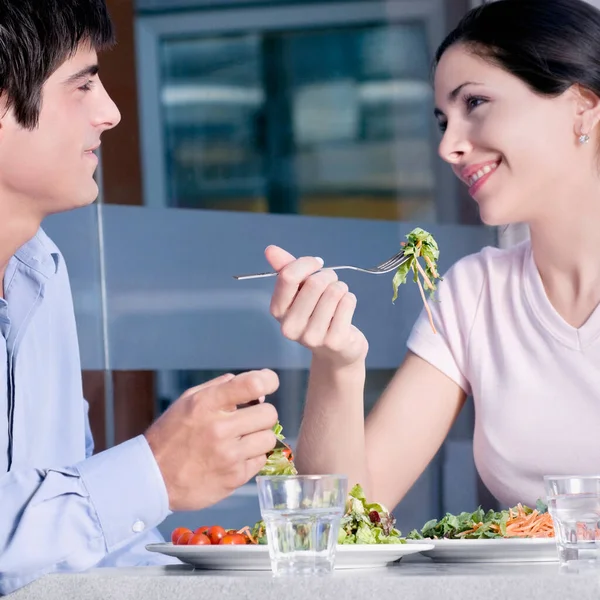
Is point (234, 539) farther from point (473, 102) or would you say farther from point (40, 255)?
Result: point (473, 102)

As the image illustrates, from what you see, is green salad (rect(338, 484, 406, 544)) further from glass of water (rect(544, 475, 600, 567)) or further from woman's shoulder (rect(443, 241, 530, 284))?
woman's shoulder (rect(443, 241, 530, 284))

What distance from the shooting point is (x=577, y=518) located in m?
1.03

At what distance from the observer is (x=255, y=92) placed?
328 cm

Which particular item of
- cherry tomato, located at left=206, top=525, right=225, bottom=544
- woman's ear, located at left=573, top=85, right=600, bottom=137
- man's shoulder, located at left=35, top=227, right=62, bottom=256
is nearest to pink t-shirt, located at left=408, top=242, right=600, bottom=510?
woman's ear, located at left=573, top=85, right=600, bottom=137

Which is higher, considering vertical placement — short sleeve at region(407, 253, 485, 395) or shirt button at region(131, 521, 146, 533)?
short sleeve at region(407, 253, 485, 395)

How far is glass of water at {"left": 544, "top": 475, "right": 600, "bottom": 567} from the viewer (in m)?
1.02

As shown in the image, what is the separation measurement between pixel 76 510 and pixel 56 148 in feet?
2.59

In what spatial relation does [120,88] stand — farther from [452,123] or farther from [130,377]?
[452,123]

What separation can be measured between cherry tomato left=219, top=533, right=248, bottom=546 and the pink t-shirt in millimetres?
866

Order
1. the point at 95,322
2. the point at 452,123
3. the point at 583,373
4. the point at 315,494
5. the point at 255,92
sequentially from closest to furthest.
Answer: the point at 315,494, the point at 583,373, the point at 452,123, the point at 95,322, the point at 255,92

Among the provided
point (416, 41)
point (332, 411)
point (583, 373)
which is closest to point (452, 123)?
point (583, 373)

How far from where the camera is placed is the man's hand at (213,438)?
108 centimetres

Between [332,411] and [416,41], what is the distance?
216 centimetres

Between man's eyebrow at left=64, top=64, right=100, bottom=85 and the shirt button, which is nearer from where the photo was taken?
the shirt button
